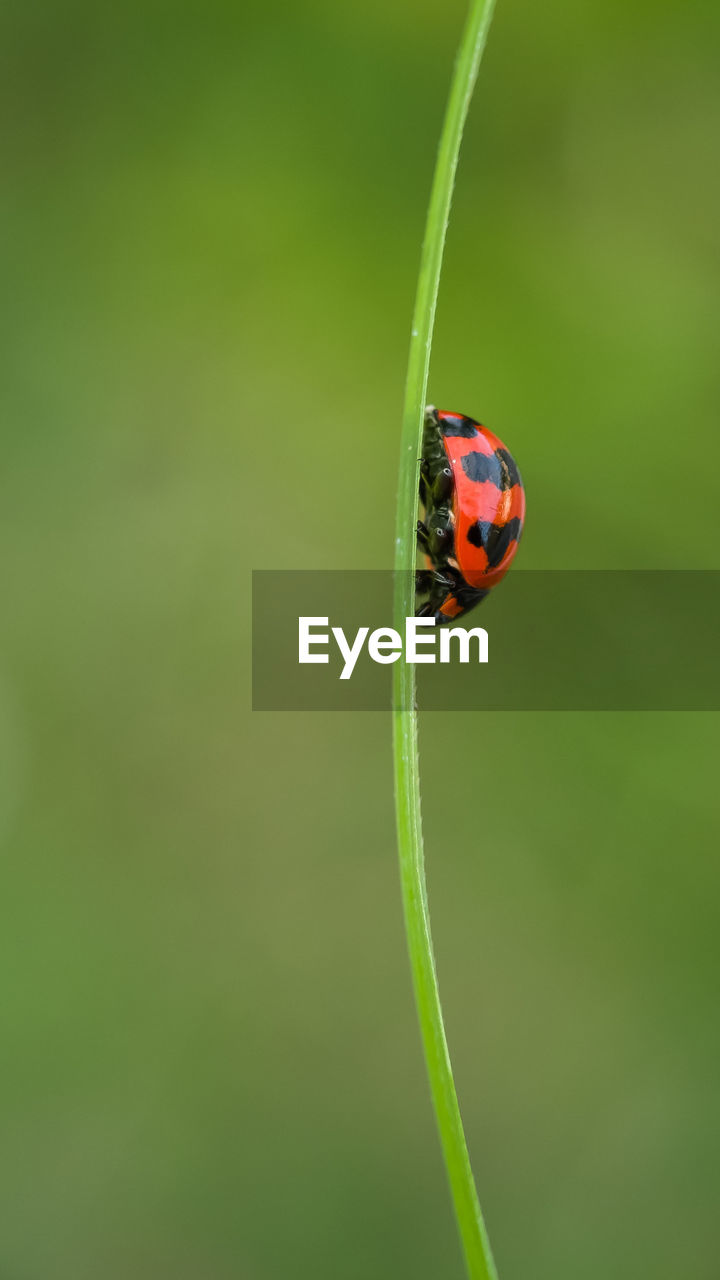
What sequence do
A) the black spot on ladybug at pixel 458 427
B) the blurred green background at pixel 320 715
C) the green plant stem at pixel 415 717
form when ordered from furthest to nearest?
the blurred green background at pixel 320 715, the black spot on ladybug at pixel 458 427, the green plant stem at pixel 415 717

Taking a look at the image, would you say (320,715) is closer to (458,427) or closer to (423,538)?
(423,538)

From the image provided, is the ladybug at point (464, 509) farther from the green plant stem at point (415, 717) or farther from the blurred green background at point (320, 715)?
the blurred green background at point (320, 715)

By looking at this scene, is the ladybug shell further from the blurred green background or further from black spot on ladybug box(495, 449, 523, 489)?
the blurred green background

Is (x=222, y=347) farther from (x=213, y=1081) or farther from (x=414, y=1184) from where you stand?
(x=414, y=1184)

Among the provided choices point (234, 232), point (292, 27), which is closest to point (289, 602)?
point (234, 232)

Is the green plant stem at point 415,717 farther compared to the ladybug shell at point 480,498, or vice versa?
the ladybug shell at point 480,498

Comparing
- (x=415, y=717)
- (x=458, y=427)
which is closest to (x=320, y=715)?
(x=458, y=427)

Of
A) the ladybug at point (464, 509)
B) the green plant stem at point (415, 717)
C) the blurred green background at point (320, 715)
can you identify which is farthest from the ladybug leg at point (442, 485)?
the blurred green background at point (320, 715)
